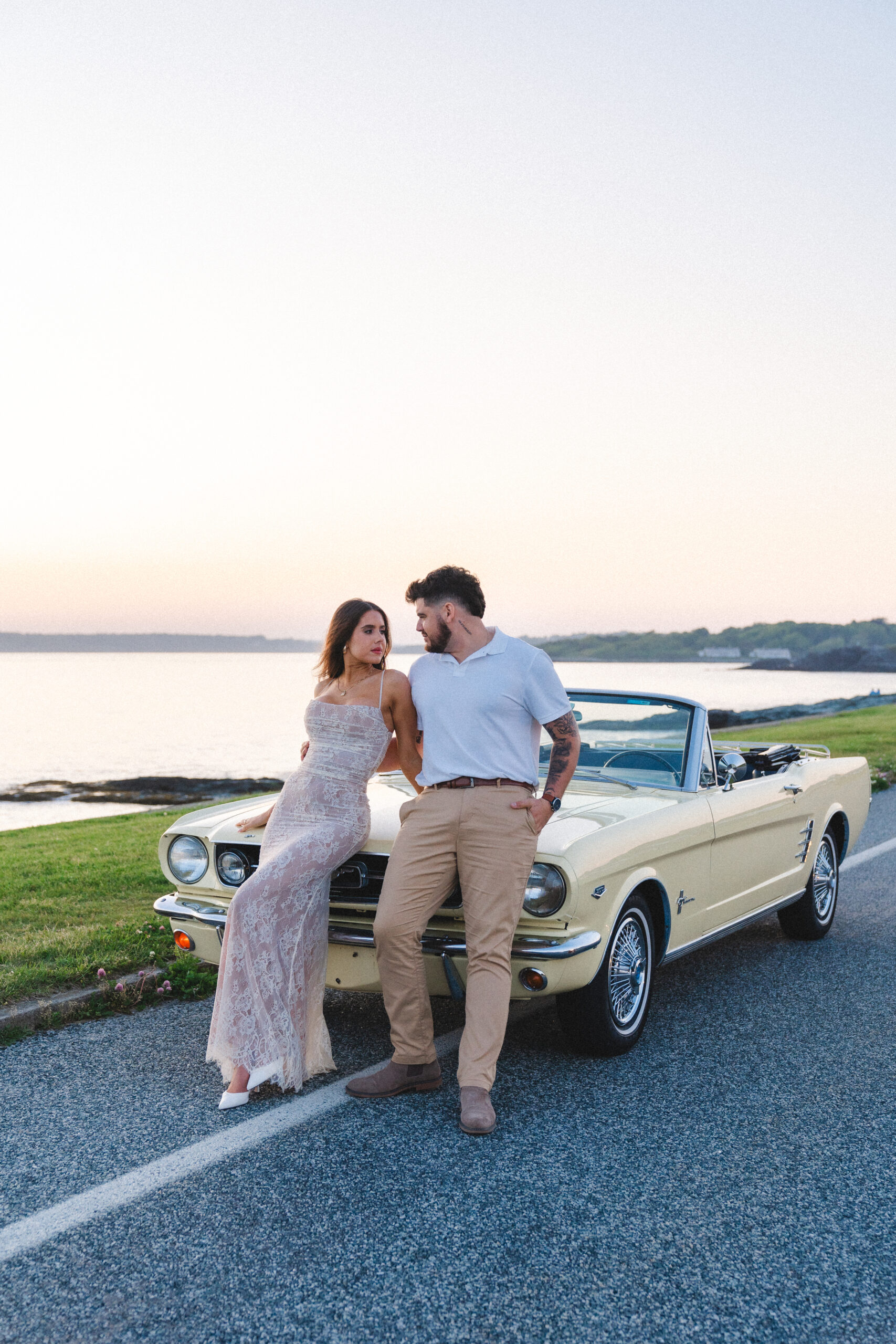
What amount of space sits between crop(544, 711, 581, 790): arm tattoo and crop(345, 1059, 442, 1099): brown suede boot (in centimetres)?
117

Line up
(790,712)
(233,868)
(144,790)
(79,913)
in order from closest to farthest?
(233,868)
(79,913)
(144,790)
(790,712)

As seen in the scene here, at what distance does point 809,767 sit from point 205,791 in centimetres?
1679

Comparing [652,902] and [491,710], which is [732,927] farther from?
[491,710]

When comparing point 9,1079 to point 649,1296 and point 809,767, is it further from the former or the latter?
point 809,767

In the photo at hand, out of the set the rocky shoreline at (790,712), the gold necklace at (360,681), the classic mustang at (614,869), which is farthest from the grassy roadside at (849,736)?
the gold necklace at (360,681)

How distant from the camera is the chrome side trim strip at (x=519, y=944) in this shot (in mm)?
4258

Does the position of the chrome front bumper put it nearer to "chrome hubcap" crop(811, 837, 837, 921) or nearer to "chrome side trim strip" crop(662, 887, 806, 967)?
"chrome side trim strip" crop(662, 887, 806, 967)

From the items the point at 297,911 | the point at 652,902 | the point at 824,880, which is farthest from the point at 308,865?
the point at 824,880

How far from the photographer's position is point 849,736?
22656mm

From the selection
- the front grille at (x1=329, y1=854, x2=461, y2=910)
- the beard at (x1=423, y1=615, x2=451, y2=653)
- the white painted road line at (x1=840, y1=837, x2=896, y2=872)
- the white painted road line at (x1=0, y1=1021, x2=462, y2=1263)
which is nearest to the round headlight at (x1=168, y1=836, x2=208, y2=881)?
the front grille at (x1=329, y1=854, x2=461, y2=910)

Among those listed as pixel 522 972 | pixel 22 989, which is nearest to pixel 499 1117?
pixel 522 972

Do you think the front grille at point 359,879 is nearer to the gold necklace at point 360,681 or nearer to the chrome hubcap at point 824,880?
the gold necklace at point 360,681

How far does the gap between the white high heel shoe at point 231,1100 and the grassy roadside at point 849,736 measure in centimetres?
1031

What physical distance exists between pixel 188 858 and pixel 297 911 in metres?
0.88
